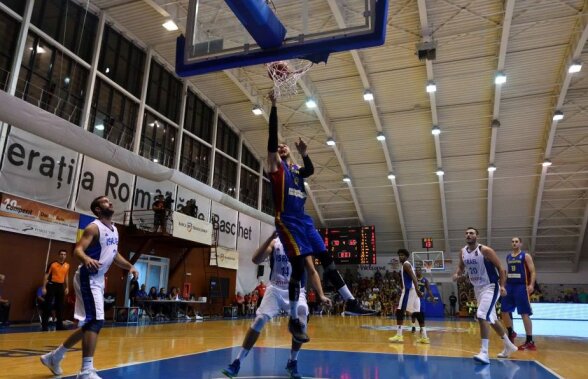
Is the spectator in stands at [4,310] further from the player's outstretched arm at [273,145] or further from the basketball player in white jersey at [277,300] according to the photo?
the player's outstretched arm at [273,145]

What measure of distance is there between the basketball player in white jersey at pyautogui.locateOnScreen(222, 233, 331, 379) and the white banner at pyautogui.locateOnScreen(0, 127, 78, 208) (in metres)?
9.64

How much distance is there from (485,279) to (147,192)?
13453mm

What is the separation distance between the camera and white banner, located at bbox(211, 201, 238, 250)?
814 inches

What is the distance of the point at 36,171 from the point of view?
12.2 meters

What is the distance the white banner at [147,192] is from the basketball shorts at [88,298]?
492 inches

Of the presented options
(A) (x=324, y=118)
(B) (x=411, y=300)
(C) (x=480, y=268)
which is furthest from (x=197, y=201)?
(C) (x=480, y=268)

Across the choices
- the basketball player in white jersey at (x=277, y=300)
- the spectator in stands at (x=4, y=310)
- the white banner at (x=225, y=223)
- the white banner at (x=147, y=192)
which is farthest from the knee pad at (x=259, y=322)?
the white banner at (x=225, y=223)

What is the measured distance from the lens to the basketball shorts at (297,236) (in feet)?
13.2

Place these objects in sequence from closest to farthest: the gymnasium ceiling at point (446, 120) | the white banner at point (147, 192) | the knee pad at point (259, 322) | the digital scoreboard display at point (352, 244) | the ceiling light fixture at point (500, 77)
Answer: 1. the knee pad at point (259, 322)
2. the gymnasium ceiling at point (446, 120)
3. the white banner at point (147, 192)
4. the ceiling light fixture at point (500, 77)
5. the digital scoreboard display at point (352, 244)

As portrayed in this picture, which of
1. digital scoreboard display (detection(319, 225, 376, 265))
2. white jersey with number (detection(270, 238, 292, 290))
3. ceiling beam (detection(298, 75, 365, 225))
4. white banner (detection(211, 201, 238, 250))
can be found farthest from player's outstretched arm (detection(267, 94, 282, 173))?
digital scoreboard display (detection(319, 225, 376, 265))

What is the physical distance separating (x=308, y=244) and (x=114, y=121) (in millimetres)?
13765

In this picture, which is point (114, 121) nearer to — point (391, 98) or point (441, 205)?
point (391, 98)

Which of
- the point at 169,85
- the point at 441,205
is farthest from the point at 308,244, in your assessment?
the point at 441,205

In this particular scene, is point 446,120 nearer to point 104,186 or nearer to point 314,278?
point 104,186
